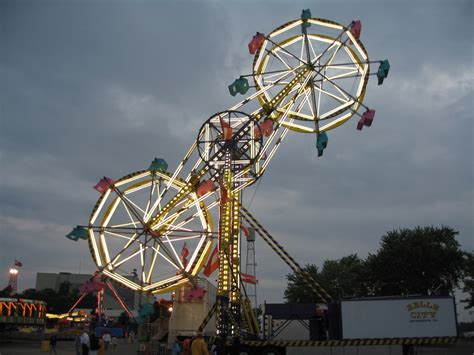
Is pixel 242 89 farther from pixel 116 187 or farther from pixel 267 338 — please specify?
pixel 267 338

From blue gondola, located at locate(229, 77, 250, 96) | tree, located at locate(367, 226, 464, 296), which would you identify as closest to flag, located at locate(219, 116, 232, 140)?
blue gondola, located at locate(229, 77, 250, 96)

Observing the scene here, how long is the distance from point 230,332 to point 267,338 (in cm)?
188

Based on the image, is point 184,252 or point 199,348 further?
point 184,252

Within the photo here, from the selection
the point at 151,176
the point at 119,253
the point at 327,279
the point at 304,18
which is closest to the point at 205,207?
the point at 151,176

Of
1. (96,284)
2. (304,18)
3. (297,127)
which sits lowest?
(96,284)

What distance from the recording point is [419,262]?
45250 millimetres

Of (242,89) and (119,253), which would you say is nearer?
(242,89)

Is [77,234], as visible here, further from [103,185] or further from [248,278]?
[248,278]

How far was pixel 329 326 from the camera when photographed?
19.8 meters

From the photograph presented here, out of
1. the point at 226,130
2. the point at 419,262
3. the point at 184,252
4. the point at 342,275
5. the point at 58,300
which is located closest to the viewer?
the point at 226,130

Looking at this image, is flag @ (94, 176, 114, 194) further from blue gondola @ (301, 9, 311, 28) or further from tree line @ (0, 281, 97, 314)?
tree line @ (0, 281, 97, 314)

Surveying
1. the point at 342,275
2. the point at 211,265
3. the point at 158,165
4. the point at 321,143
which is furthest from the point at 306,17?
the point at 342,275

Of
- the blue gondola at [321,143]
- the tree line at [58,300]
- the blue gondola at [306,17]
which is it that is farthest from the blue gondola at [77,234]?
the tree line at [58,300]

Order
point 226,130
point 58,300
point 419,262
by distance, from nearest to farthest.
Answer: point 226,130
point 419,262
point 58,300
